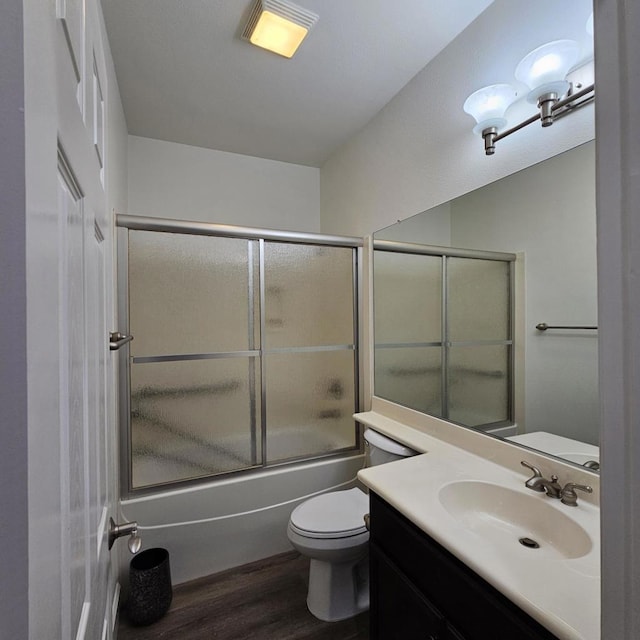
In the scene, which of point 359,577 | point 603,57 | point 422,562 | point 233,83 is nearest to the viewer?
point 603,57

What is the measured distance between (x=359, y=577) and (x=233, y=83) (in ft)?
8.86

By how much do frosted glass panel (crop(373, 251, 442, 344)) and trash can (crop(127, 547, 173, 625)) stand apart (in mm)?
1673

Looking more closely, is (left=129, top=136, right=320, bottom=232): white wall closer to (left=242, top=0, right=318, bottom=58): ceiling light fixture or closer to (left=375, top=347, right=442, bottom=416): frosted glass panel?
(left=242, top=0, right=318, bottom=58): ceiling light fixture

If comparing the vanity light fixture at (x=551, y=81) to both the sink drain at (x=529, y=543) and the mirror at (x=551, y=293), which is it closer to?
the mirror at (x=551, y=293)

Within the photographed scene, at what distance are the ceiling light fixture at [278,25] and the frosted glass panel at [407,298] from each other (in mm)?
1168

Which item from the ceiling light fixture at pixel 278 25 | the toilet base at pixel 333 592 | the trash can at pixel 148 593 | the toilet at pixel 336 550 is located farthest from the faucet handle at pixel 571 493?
the ceiling light fixture at pixel 278 25

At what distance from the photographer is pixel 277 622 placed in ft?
5.29

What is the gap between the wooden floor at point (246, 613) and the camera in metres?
1.55

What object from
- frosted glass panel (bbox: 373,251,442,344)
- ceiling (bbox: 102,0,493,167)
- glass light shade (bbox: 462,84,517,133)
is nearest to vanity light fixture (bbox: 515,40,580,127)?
glass light shade (bbox: 462,84,517,133)

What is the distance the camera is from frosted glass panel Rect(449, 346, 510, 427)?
1428 millimetres

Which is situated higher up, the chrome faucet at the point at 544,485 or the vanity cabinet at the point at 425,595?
the chrome faucet at the point at 544,485

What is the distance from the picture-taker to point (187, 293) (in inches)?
76.5

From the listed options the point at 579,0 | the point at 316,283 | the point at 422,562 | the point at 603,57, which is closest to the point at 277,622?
the point at 422,562

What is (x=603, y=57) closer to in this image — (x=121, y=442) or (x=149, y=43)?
(x=149, y=43)
